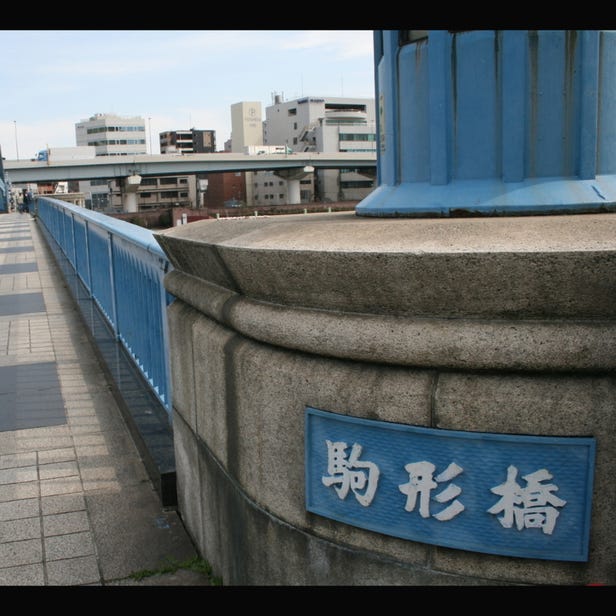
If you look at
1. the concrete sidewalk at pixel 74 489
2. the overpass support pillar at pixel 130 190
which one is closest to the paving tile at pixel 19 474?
the concrete sidewalk at pixel 74 489

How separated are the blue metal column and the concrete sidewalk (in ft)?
6.00

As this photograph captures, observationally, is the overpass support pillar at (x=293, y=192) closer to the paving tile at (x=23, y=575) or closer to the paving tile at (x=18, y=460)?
the paving tile at (x=18, y=460)

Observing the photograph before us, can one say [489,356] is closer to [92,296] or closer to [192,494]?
[192,494]

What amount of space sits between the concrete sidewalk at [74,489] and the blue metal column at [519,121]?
6.00ft

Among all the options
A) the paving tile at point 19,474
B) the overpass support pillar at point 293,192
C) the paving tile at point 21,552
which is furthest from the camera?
the overpass support pillar at point 293,192

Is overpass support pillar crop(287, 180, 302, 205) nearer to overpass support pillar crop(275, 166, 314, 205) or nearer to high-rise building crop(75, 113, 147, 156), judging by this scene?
overpass support pillar crop(275, 166, 314, 205)

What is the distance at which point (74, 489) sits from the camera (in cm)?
381

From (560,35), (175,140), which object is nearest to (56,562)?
(560,35)

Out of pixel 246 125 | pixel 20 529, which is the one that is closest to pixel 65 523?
pixel 20 529

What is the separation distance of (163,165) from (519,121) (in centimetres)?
6411

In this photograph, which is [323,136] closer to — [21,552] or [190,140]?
[190,140]

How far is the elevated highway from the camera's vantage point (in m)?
58.2

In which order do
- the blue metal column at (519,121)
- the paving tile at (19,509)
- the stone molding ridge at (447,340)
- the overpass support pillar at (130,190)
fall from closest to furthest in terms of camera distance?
1. the stone molding ridge at (447,340)
2. the blue metal column at (519,121)
3. the paving tile at (19,509)
4. the overpass support pillar at (130,190)

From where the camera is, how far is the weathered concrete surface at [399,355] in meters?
1.78
